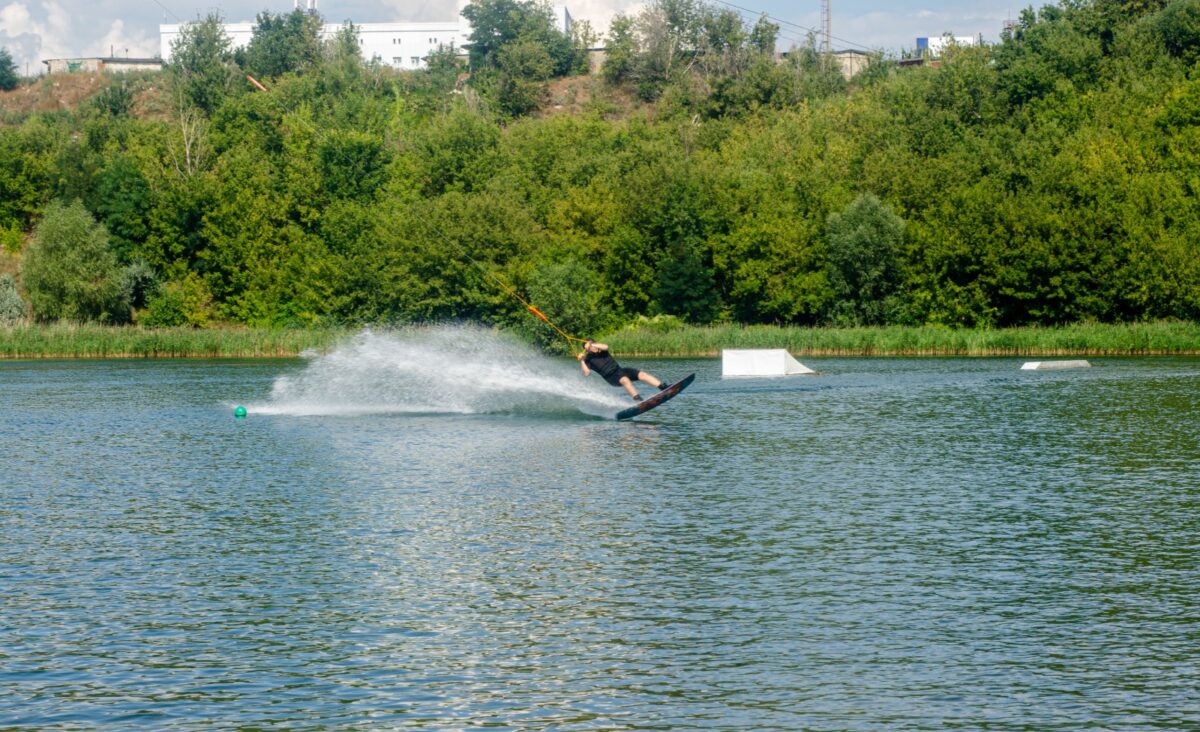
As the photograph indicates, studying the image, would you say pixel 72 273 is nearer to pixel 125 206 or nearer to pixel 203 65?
pixel 125 206

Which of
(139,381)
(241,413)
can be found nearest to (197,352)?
(139,381)

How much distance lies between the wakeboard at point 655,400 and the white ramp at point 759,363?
74.4ft

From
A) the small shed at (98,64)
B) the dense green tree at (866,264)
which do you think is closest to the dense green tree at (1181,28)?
the dense green tree at (866,264)

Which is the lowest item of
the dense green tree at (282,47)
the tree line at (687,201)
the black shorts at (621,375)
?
the black shorts at (621,375)

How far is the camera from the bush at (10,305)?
101 m

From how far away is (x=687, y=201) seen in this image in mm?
106062

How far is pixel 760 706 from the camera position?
1258 centimetres

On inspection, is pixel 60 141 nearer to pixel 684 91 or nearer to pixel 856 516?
pixel 684 91

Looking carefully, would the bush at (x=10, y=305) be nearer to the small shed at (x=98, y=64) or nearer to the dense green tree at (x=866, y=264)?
the dense green tree at (x=866, y=264)

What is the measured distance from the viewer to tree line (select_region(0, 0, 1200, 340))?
96.1 meters

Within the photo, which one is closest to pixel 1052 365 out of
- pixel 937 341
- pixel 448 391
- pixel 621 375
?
pixel 937 341

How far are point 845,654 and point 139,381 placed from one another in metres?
55.1

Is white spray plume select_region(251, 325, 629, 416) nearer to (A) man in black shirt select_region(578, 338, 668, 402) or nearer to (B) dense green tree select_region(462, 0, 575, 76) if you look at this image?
(A) man in black shirt select_region(578, 338, 668, 402)

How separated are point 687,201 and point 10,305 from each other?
4853 centimetres
